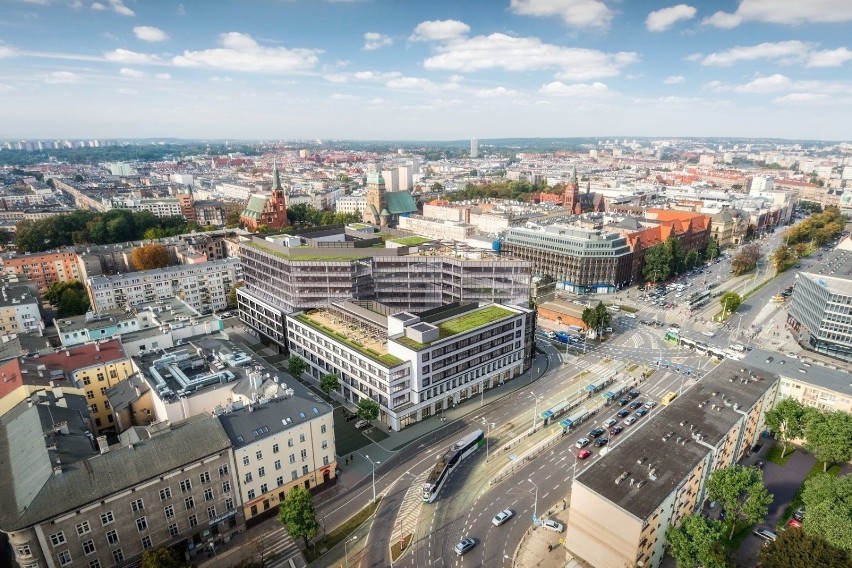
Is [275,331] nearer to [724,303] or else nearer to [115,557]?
[115,557]

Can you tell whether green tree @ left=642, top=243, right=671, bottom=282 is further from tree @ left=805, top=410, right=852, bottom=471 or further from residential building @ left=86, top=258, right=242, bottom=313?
residential building @ left=86, top=258, right=242, bottom=313

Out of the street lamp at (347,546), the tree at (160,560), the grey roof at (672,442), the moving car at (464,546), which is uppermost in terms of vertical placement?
the grey roof at (672,442)

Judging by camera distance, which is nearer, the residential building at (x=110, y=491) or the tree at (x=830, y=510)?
the residential building at (x=110, y=491)

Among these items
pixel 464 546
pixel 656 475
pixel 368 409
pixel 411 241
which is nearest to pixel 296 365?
pixel 368 409

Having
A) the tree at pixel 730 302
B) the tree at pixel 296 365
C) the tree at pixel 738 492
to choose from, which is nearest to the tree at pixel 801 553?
the tree at pixel 738 492

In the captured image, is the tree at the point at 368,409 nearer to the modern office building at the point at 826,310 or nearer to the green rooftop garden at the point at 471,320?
the green rooftop garden at the point at 471,320
